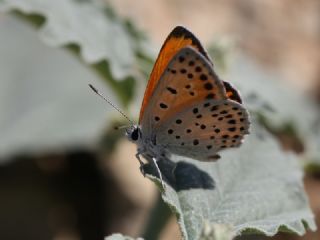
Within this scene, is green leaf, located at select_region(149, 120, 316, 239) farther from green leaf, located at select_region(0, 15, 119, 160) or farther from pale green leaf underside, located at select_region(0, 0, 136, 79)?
green leaf, located at select_region(0, 15, 119, 160)

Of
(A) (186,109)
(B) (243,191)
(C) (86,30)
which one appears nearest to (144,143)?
(A) (186,109)

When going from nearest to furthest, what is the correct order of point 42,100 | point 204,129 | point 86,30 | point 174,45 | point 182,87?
point 174,45 → point 182,87 → point 204,129 → point 86,30 → point 42,100

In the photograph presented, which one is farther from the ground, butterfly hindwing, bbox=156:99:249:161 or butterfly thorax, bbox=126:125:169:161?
butterfly hindwing, bbox=156:99:249:161

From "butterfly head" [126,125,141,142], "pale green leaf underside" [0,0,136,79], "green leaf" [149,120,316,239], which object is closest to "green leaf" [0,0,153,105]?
"pale green leaf underside" [0,0,136,79]

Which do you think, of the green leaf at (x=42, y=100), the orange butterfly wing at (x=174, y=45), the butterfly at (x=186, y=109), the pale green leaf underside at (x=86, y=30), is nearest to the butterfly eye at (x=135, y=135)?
the butterfly at (x=186, y=109)

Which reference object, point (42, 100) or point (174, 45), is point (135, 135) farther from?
point (42, 100)
